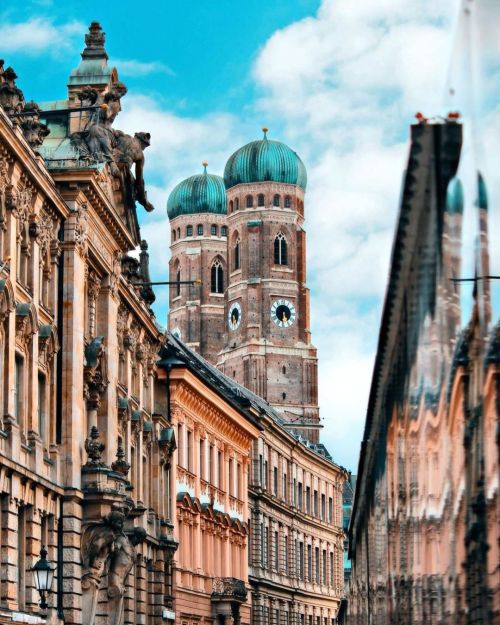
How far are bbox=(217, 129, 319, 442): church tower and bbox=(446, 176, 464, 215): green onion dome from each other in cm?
17133

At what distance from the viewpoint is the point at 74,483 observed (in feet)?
127

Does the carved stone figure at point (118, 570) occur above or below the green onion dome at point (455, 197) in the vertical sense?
above

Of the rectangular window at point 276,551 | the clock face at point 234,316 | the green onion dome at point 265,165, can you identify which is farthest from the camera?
the clock face at point 234,316

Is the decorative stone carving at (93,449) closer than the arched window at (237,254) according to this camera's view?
Yes

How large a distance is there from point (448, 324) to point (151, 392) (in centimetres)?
4778

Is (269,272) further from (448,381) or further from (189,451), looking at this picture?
(448,381)

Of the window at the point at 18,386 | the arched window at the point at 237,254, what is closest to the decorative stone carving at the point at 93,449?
the window at the point at 18,386

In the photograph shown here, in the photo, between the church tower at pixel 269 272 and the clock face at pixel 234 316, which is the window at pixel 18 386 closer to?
the church tower at pixel 269 272

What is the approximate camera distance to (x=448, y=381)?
7504 mm

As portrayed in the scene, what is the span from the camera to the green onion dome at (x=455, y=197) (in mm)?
6754

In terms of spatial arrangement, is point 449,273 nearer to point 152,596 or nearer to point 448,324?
point 448,324

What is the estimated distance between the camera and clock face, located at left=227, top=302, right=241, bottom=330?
610 feet

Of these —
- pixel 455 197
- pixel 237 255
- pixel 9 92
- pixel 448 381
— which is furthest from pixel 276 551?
pixel 237 255

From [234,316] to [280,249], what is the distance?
968 centimetres
